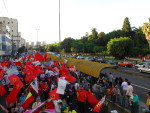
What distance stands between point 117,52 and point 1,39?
3437 cm

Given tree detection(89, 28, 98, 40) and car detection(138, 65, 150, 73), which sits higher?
tree detection(89, 28, 98, 40)

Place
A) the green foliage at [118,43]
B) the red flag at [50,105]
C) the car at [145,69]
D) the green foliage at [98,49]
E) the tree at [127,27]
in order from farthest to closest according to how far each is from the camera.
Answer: the green foliage at [98,49] → the tree at [127,27] → the green foliage at [118,43] → the car at [145,69] → the red flag at [50,105]

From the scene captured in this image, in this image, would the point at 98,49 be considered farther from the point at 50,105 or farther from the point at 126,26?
the point at 50,105

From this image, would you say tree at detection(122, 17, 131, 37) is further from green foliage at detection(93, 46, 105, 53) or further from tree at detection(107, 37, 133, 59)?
tree at detection(107, 37, 133, 59)

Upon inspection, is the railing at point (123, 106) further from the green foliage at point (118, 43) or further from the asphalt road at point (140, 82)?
the green foliage at point (118, 43)

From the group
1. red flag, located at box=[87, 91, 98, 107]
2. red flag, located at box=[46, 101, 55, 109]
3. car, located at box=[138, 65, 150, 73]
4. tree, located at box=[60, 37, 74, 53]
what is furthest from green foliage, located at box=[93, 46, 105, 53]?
red flag, located at box=[46, 101, 55, 109]

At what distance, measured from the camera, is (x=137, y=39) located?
63562mm

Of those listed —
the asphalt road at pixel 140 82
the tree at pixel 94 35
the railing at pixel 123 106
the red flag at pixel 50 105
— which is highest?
the tree at pixel 94 35


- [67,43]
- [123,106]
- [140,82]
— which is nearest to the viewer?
[123,106]

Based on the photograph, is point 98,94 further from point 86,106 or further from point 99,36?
point 99,36

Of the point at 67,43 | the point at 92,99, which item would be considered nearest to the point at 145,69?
the point at 92,99

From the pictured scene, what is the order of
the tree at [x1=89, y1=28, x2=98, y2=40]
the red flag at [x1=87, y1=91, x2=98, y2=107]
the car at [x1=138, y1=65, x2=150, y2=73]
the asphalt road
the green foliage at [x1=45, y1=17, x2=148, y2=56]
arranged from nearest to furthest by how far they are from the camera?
1. the red flag at [x1=87, y1=91, x2=98, y2=107]
2. the asphalt road
3. the car at [x1=138, y1=65, x2=150, y2=73]
4. the green foliage at [x1=45, y1=17, x2=148, y2=56]
5. the tree at [x1=89, y1=28, x2=98, y2=40]

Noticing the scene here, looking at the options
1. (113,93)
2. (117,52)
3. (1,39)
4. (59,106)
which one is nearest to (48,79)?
(113,93)

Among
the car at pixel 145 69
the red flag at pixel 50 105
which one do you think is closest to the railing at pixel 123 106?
the red flag at pixel 50 105
